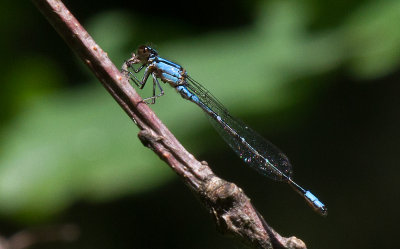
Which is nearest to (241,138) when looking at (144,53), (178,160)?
(144,53)

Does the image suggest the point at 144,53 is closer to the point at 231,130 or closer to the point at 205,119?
the point at 231,130

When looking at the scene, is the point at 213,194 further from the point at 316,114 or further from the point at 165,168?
the point at 316,114

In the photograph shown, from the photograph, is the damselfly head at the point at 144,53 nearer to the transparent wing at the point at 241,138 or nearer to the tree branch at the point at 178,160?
the transparent wing at the point at 241,138

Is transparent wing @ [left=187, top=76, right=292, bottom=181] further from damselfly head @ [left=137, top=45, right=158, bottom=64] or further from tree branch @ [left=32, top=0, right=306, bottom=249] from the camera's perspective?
tree branch @ [left=32, top=0, right=306, bottom=249]

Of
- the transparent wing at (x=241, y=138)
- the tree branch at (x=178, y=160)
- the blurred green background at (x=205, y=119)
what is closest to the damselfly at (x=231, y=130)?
the transparent wing at (x=241, y=138)

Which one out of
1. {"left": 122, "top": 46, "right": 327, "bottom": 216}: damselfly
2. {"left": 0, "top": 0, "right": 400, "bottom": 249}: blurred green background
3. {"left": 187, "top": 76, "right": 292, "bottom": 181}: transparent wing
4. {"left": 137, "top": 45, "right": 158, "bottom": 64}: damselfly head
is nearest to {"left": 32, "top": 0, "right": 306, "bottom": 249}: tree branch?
{"left": 137, "top": 45, "right": 158, "bottom": 64}: damselfly head

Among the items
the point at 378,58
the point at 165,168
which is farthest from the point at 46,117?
the point at 378,58
